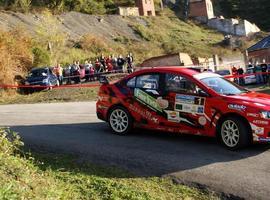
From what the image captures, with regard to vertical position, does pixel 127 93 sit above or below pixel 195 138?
above

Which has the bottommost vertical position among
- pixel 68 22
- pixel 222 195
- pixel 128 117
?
pixel 222 195

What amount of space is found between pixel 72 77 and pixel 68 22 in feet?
124

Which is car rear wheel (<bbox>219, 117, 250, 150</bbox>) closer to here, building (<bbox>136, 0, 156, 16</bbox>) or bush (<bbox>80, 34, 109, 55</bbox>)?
bush (<bbox>80, 34, 109, 55</bbox>)

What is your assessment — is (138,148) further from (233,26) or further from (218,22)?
(218,22)

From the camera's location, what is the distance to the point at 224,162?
9094 mm

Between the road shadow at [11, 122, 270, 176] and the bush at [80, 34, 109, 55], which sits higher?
the bush at [80, 34, 109, 55]

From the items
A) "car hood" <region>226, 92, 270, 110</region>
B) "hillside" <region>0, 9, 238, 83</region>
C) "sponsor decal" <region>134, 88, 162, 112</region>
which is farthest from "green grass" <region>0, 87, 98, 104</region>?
"car hood" <region>226, 92, 270, 110</region>

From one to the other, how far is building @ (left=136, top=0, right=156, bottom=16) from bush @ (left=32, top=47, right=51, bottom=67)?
5695 centimetres

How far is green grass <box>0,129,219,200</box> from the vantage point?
712 centimetres

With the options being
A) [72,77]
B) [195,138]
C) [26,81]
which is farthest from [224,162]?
[72,77]

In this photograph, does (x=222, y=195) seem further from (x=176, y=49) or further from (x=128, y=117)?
(x=176, y=49)

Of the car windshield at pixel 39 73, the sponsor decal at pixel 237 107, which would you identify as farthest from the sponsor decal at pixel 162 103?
the car windshield at pixel 39 73

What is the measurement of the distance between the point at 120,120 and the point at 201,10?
103754 mm

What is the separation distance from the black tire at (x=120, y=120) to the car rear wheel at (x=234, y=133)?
2.32 metres
